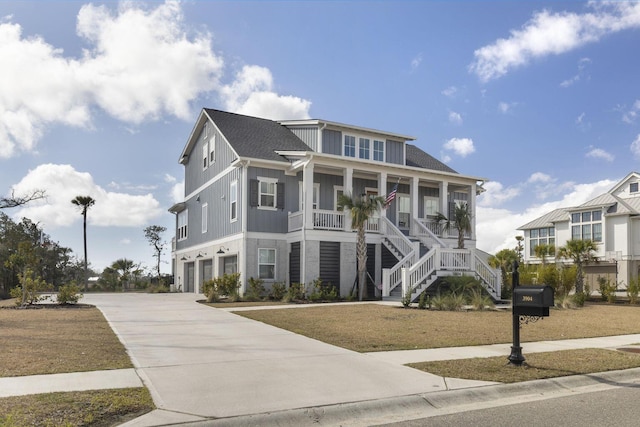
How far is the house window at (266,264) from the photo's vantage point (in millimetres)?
24333

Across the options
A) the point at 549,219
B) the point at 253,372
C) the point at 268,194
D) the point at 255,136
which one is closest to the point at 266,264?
the point at 268,194

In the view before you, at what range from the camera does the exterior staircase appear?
20641 millimetres

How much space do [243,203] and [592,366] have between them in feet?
57.4

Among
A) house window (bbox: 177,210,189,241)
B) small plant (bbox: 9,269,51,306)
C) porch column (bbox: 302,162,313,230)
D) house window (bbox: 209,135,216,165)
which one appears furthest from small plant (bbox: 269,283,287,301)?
house window (bbox: 177,210,189,241)

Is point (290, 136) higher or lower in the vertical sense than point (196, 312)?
higher

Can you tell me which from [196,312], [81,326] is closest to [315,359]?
[81,326]

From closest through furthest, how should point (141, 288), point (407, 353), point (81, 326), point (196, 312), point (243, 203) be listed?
point (407, 353), point (81, 326), point (196, 312), point (243, 203), point (141, 288)

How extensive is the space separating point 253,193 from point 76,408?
18.6 meters

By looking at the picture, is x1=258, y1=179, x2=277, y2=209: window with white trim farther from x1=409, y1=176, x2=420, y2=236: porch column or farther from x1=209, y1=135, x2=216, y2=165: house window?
x1=409, y1=176, x2=420, y2=236: porch column

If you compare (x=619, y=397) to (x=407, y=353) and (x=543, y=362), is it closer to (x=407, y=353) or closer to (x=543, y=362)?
(x=543, y=362)

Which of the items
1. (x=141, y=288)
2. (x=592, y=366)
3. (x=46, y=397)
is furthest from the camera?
(x=141, y=288)

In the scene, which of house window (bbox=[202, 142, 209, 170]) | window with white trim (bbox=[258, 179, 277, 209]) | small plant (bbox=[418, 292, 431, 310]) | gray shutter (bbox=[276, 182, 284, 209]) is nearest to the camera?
small plant (bbox=[418, 292, 431, 310])

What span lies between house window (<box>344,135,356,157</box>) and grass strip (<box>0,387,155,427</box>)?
71.5ft

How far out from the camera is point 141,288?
40.8 m
